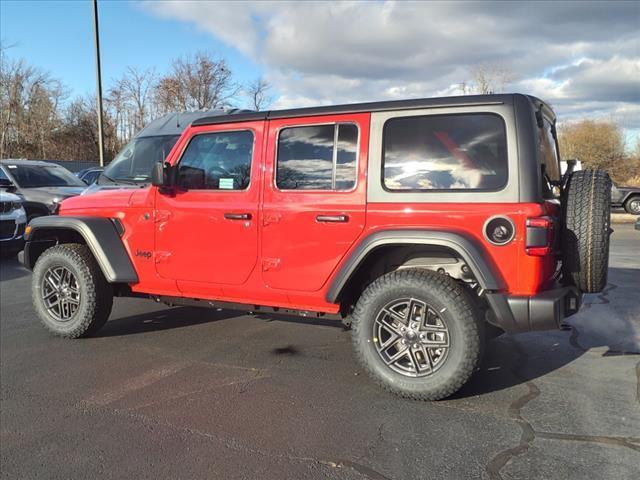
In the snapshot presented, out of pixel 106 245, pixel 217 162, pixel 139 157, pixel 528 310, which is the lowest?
pixel 528 310

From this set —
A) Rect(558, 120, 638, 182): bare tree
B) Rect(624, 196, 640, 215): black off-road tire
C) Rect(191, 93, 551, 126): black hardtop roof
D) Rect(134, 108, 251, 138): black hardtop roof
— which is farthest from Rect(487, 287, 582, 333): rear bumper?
Rect(558, 120, 638, 182): bare tree

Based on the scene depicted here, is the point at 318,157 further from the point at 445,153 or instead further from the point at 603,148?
the point at 603,148

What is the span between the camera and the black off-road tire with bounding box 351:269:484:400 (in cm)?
344

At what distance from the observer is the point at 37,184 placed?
436 inches

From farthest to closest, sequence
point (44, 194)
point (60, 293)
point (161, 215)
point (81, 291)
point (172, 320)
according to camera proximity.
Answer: point (44, 194), point (172, 320), point (60, 293), point (81, 291), point (161, 215)

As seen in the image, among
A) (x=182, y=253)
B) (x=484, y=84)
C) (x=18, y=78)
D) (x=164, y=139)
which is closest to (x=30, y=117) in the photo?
(x=18, y=78)

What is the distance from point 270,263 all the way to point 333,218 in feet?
2.12

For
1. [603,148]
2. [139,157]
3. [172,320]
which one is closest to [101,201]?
[172,320]

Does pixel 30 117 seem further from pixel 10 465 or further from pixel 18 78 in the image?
pixel 10 465

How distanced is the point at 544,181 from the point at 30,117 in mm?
41618

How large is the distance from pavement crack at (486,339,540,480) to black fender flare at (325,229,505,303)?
819 millimetres

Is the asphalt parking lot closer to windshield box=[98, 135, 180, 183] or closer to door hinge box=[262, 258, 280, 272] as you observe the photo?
door hinge box=[262, 258, 280, 272]

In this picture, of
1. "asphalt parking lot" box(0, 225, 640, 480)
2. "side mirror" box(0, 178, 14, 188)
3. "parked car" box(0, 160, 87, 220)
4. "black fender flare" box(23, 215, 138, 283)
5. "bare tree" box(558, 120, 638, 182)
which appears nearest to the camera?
"asphalt parking lot" box(0, 225, 640, 480)

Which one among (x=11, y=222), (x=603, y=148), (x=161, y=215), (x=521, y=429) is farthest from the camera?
(x=603, y=148)
